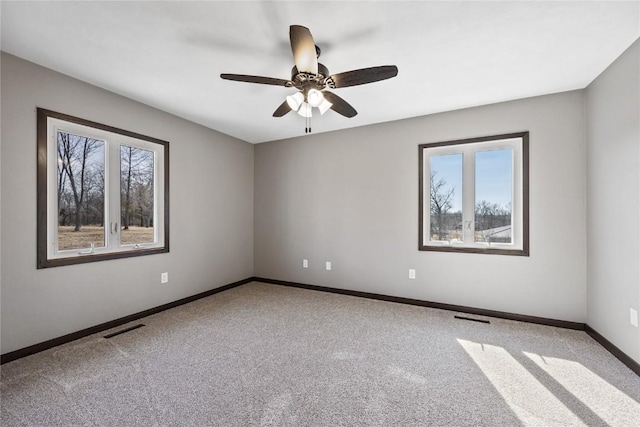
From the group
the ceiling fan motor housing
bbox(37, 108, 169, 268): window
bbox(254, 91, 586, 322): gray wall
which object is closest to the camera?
the ceiling fan motor housing

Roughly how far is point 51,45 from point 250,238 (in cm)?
349

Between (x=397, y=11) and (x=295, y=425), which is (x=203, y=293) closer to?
(x=295, y=425)

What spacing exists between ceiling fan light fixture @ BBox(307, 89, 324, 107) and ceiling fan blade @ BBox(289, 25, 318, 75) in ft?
0.62

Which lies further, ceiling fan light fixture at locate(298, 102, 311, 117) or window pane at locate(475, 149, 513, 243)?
window pane at locate(475, 149, 513, 243)

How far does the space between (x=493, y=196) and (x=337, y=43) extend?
2565mm

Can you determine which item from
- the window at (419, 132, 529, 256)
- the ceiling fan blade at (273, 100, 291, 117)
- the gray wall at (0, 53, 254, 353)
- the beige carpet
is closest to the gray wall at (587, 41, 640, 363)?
the beige carpet

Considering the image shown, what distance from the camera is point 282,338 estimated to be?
2.77m

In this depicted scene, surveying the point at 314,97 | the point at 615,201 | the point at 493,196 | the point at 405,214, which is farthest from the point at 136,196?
the point at 615,201

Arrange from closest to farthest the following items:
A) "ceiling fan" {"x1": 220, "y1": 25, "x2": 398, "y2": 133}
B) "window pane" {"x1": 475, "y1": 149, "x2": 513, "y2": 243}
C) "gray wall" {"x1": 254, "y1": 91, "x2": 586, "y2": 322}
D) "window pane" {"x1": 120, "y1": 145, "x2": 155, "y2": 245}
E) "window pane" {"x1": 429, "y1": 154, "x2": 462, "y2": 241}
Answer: "ceiling fan" {"x1": 220, "y1": 25, "x2": 398, "y2": 133} < "gray wall" {"x1": 254, "y1": 91, "x2": 586, "y2": 322} < "window pane" {"x1": 120, "y1": 145, "x2": 155, "y2": 245} < "window pane" {"x1": 475, "y1": 149, "x2": 513, "y2": 243} < "window pane" {"x1": 429, "y1": 154, "x2": 462, "y2": 241}

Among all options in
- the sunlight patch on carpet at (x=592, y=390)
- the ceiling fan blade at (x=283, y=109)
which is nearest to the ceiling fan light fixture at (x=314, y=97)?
the ceiling fan blade at (x=283, y=109)

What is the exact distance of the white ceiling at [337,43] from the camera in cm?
182

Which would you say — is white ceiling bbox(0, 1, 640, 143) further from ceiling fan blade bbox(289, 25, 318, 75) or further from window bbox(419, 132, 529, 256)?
Answer: window bbox(419, 132, 529, 256)

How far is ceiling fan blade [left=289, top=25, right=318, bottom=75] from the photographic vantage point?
5.48 feet

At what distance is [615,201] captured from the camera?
244cm
